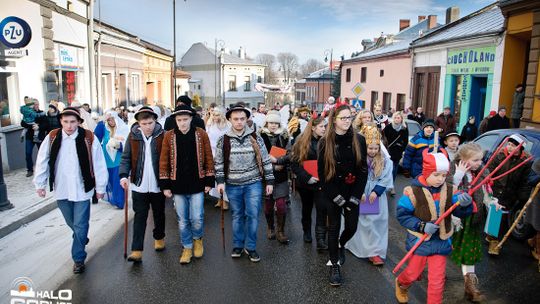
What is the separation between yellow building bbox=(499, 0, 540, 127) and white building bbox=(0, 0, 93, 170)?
13784 mm

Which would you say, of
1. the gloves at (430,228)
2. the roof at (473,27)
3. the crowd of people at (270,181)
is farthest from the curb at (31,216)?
the roof at (473,27)

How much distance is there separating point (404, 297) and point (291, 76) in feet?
344

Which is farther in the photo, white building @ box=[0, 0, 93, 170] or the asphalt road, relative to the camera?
white building @ box=[0, 0, 93, 170]

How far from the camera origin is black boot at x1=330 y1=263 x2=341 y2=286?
4.81 m

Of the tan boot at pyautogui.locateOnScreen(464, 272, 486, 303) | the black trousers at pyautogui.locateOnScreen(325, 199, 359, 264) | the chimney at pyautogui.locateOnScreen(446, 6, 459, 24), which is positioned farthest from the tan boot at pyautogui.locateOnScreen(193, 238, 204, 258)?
the chimney at pyautogui.locateOnScreen(446, 6, 459, 24)

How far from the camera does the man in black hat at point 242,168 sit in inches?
211

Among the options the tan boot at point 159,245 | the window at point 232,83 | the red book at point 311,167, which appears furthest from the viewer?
the window at point 232,83

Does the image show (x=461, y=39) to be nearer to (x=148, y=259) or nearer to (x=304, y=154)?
(x=304, y=154)

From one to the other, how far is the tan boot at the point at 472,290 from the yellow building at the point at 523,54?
10.7 metres

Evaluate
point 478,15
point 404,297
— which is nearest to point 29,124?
point 404,297

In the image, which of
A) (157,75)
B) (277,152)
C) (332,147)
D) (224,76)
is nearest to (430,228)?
(332,147)

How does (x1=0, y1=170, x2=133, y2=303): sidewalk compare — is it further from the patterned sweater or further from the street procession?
the patterned sweater

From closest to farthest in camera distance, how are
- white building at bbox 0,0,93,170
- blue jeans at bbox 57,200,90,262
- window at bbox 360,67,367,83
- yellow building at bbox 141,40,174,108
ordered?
blue jeans at bbox 57,200,90,262
white building at bbox 0,0,93,170
yellow building at bbox 141,40,174,108
window at bbox 360,67,367,83

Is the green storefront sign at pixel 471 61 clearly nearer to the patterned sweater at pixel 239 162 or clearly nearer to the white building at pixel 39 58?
the patterned sweater at pixel 239 162
